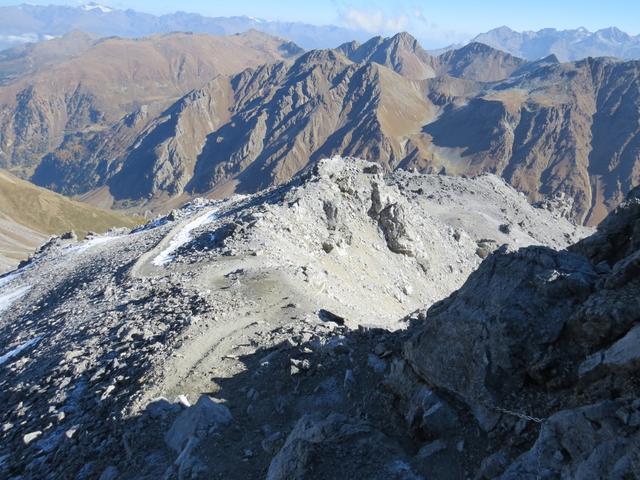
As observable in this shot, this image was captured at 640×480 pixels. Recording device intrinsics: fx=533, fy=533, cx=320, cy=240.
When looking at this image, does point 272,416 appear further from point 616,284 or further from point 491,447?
point 616,284

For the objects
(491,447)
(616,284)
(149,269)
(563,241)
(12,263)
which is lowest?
(12,263)

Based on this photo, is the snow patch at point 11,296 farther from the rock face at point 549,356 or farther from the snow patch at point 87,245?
the rock face at point 549,356

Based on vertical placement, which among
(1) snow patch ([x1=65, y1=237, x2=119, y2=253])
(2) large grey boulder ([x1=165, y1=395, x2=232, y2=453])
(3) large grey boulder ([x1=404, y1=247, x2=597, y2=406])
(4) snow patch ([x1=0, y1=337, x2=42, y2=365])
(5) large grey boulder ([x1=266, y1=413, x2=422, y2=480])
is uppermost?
(3) large grey boulder ([x1=404, y1=247, x2=597, y2=406])

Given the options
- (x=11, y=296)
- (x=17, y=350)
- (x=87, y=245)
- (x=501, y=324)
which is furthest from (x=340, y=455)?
(x=87, y=245)

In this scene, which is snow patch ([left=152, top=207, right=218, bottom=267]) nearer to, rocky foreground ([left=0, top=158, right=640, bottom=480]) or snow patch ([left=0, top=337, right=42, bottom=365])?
rocky foreground ([left=0, top=158, right=640, bottom=480])

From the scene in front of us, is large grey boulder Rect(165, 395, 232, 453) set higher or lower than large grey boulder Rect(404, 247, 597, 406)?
lower

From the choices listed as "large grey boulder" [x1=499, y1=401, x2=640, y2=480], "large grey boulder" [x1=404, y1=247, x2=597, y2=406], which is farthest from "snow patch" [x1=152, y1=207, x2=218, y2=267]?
"large grey boulder" [x1=499, y1=401, x2=640, y2=480]

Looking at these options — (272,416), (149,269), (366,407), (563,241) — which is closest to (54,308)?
(149,269)
